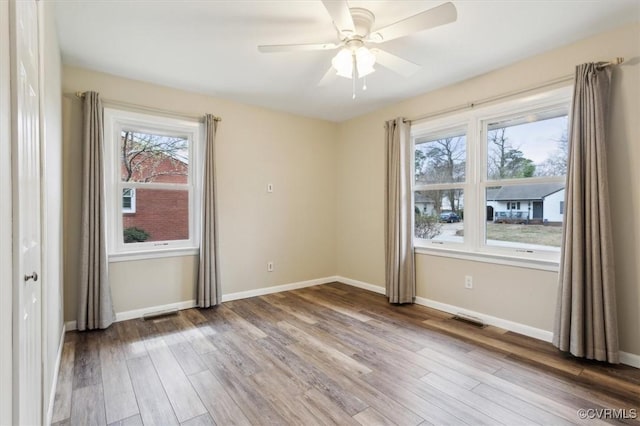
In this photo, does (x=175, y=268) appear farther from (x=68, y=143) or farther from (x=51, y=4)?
(x=51, y=4)

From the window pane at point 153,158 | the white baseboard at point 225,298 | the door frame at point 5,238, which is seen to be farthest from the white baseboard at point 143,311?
the door frame at point 5,238

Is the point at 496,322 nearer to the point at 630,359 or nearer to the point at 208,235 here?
the point at 630,359

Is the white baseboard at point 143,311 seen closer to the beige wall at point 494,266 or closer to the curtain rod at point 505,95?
the beige wall at point 494,266

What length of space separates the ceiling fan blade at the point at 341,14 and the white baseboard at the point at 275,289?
3.18 metres

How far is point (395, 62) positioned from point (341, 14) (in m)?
0.79

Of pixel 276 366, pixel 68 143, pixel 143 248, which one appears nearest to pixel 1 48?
pixel 276 366

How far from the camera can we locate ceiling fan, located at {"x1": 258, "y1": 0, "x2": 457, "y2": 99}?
179cm

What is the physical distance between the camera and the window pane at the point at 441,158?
3.52m

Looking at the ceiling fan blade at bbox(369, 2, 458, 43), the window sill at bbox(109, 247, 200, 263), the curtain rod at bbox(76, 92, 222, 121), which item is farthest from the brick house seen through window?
the ceiling fan blade at bbox(369, 2, 458, 43)

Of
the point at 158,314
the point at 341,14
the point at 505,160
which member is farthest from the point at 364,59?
the point at 158,314

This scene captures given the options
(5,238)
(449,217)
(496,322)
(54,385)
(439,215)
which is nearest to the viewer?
(5,238)

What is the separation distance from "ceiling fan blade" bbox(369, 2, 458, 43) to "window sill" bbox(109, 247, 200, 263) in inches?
114

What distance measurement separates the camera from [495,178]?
3.21 meters

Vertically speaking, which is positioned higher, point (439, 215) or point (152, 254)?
point (439, 215)
